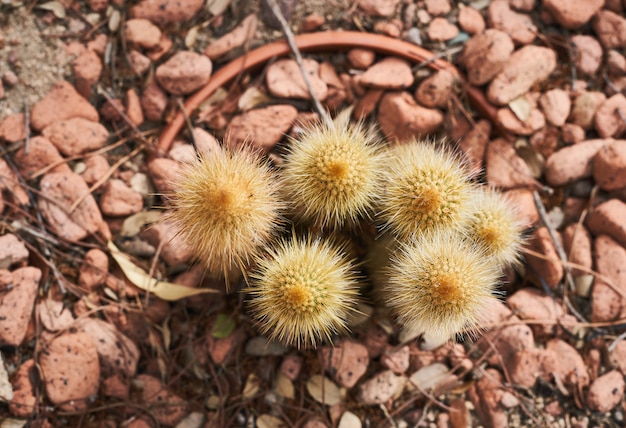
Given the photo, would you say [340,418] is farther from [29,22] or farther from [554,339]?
[29,22]

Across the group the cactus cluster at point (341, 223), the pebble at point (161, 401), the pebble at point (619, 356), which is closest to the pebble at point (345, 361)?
the cactus cluster at point (341, 223)

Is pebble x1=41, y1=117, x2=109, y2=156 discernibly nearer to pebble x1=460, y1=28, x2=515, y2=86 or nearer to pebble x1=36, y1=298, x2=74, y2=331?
pebble x1=36, y1=298, x2=74, y2=331

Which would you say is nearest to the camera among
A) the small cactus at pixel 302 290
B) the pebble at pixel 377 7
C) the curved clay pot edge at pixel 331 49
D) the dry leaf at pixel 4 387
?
the small cactus at pixel 302 290

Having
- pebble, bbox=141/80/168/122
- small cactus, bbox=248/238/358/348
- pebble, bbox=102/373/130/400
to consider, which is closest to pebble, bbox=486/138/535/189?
small cactus, bbox=248/238/358/348

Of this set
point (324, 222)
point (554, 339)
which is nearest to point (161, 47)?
point (324, 222)

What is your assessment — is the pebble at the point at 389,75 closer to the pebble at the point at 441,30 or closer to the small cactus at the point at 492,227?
the pebble at the point at 441,30

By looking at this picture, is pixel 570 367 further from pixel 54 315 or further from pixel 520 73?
pixel 54 315
